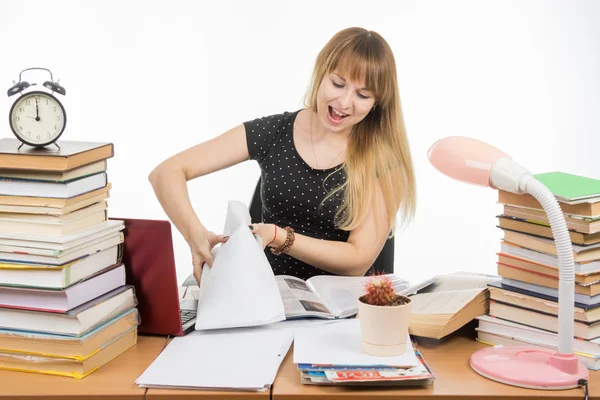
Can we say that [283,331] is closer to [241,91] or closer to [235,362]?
[235,362]

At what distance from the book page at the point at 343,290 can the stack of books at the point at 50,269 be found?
1.50 ft

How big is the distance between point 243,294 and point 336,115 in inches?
32.0

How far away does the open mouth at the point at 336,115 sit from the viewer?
2.09 meters

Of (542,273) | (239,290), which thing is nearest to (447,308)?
(542,273)

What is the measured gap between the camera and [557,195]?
1360 millimetres

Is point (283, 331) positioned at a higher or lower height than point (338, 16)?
lower

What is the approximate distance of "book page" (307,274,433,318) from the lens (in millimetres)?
1545

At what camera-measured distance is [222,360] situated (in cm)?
132

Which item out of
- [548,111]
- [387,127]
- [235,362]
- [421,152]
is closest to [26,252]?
[235,362]

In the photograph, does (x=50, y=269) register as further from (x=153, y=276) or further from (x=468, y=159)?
(x=468, y=159)

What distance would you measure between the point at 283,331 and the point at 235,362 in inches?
6.8

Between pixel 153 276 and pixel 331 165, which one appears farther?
pixel 331 165

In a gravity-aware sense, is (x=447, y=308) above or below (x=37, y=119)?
below

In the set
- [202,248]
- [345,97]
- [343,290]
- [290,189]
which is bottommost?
[343,290]
